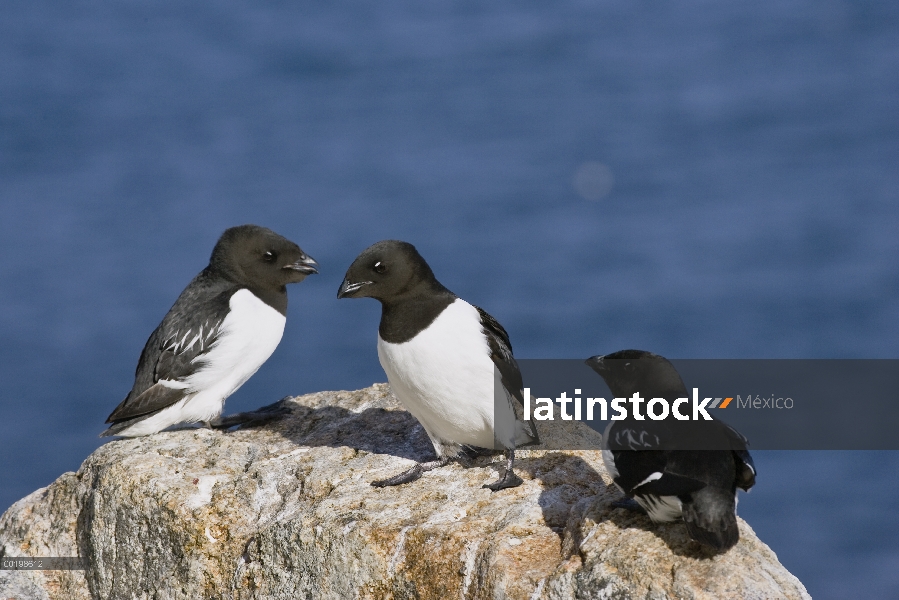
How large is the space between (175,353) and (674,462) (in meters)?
3.70

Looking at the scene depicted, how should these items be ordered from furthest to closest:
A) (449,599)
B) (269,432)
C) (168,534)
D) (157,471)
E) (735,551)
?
(269,432) < (157,471) < (168,534) < (449,599) < (735,551)

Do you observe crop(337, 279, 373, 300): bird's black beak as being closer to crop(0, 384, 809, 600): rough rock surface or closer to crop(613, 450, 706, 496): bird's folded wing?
crop(0, 384, 809, 600): rough rock surface

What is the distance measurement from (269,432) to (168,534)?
4.28 ft

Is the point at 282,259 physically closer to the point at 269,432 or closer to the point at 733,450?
the point at 269,432

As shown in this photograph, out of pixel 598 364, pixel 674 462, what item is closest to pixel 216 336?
pixel 598 364

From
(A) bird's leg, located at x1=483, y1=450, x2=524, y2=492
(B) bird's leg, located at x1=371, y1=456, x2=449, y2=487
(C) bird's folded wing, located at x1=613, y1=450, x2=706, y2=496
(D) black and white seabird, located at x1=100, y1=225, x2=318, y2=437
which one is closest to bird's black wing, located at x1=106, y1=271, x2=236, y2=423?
(D) black and white seabird, located at x1=100, y1=225, x2=318, y2=437

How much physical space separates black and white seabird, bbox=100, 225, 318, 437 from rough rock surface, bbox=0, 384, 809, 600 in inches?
7.7

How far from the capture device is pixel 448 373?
5.66m

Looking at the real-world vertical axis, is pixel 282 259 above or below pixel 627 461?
above

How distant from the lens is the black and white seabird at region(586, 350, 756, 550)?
4.21 metres

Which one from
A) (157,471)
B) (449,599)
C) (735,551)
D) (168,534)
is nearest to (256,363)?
(157,471)

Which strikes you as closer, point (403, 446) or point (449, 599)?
point (449, 599)

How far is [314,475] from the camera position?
19.2ft

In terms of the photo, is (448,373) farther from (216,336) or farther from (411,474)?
(216,336)
